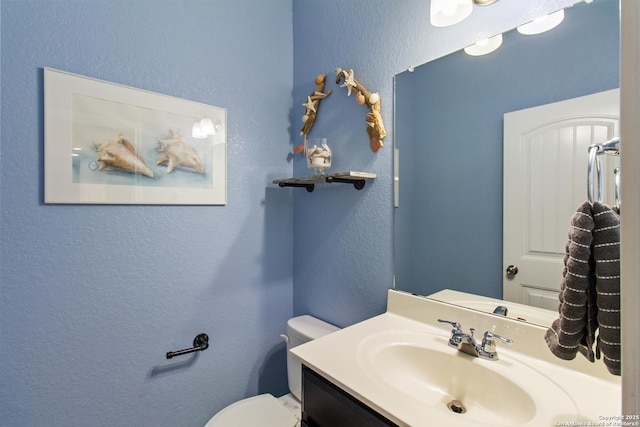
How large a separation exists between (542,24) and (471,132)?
0.33 metres

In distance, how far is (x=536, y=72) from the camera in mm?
835

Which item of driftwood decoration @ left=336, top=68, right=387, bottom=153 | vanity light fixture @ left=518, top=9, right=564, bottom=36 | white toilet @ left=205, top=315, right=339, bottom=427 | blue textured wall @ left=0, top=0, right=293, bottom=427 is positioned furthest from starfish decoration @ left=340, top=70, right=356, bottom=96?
white toilet @ left=205, top=315, right=339, bottom=427

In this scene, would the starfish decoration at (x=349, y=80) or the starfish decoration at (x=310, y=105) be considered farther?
the starfish decoration at (x=310, y=105)

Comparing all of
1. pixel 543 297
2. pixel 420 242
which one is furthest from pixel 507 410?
pixel 420 242

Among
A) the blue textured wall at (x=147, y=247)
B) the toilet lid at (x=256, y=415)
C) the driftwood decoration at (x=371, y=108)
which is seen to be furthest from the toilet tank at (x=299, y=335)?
the driftwood decoration at (x=371, y=108)

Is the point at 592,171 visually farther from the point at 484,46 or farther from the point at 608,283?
the point at 484,46

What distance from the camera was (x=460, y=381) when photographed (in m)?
0.82

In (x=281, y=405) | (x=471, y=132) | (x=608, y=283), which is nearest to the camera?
(x=608, y=283)

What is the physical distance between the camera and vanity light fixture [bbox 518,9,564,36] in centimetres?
79

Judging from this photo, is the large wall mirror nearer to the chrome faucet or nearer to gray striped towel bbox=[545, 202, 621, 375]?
the chrome faucet

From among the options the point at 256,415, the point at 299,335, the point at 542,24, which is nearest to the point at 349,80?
the point at 542,24

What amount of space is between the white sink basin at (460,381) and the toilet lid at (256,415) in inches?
23.5

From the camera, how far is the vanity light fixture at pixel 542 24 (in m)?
0.79

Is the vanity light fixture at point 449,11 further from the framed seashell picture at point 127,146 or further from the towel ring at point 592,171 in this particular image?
the framed seashell picture at point 127,146
